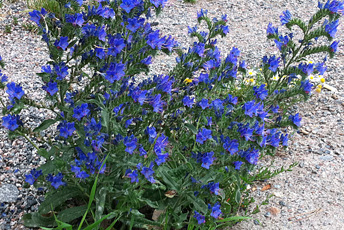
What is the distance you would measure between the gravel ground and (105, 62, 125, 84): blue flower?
1264mm

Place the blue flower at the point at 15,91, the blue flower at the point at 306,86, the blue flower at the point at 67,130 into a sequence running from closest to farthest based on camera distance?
the blue flower at the point at 15,91 < the blue flower at the point at 67,130 < the blue flower at the point at 306,86

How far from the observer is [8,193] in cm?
260

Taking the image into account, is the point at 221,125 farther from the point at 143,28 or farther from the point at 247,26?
the point at 247,26

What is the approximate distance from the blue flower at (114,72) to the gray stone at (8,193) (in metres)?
1.33

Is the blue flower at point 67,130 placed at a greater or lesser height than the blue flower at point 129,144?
lesser

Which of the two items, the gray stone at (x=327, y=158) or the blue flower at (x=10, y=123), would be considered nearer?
the blue flower at (x=10, y=123)

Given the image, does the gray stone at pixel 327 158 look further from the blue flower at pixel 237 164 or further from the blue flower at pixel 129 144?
the blue flower at pixel 129 144

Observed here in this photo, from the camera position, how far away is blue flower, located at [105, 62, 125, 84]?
1.78m

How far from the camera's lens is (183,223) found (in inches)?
92.6

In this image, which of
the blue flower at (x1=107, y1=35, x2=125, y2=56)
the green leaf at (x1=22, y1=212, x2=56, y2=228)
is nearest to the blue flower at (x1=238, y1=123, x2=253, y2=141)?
the blue flower at (x1=107, y1=35, x2=125, y2=56)

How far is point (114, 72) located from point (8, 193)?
4.52 ft

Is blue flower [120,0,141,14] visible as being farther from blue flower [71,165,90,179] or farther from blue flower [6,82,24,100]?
blue flower [71,165,90,179]

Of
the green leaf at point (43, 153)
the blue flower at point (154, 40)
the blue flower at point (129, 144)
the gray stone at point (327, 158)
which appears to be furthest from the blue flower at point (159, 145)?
the gray stone at point (327, 158)

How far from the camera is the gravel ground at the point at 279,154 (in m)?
2.68
